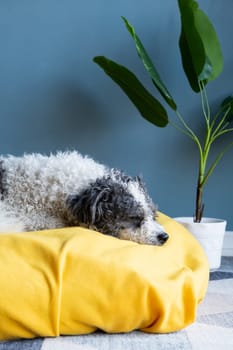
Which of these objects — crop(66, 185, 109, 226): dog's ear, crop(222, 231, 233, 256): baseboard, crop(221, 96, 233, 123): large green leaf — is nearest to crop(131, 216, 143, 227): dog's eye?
crop(66, 185, 109, 226): dog's ear

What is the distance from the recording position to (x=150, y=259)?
3.38 ft

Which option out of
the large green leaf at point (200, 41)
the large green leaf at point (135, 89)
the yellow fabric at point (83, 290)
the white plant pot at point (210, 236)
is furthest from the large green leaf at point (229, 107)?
the yellow fabric at point (83, 290)

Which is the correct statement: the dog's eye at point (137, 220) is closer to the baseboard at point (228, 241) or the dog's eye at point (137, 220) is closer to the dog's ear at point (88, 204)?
the dog's ear at point (88, 204)

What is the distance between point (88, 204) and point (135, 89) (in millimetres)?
726

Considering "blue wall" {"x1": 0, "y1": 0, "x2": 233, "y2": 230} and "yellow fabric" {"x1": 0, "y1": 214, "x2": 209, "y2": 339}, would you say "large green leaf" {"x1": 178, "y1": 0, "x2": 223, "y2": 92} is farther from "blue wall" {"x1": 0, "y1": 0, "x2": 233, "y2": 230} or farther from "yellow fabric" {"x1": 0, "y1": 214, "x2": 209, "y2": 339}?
"yellow fabric" {"x1": 0, "y1": 214, "x2": 209, "y2": 339}

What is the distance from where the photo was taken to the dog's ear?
116 cm

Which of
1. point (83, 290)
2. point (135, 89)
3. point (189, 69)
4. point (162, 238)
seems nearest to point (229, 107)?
point (189, 69)

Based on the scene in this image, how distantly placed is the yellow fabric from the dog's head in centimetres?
15

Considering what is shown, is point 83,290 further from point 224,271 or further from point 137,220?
point 224,271

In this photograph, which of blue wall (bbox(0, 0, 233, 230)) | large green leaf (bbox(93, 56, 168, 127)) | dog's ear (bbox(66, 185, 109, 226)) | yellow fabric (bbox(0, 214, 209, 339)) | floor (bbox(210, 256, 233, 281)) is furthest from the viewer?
blue wall (bbox(0, 0, 233, 230))

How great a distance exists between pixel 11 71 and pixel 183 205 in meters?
1.05

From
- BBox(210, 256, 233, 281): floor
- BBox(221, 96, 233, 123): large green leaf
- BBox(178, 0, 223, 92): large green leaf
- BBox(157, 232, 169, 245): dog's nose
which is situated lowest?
BBox(210, 256, 233, 281): floor

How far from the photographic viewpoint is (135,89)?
1728 mm

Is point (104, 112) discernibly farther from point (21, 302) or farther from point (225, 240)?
point (21, 302)
